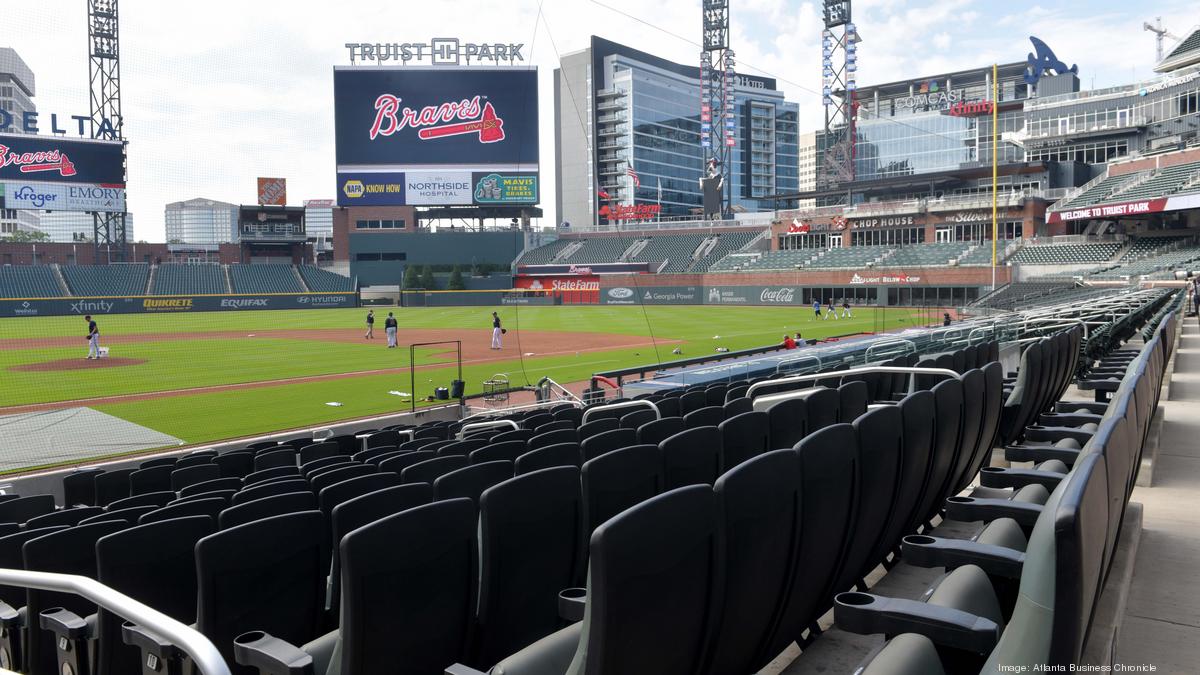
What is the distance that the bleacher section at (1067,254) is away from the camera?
5222cm

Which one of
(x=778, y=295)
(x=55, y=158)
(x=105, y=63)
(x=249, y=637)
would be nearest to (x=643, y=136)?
(x=778, y=295)

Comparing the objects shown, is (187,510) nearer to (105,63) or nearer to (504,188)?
(105,63)

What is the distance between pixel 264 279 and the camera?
71.1m

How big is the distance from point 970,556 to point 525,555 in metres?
1.55

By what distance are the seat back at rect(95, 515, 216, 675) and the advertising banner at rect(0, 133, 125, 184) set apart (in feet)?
248

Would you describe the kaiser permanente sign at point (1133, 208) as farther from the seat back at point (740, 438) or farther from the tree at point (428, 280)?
the tree at point (428, 280)

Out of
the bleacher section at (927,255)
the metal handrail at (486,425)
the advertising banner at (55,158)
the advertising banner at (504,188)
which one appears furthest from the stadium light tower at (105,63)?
the bleacher section at (927,255)

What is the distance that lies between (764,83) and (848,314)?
113 meters

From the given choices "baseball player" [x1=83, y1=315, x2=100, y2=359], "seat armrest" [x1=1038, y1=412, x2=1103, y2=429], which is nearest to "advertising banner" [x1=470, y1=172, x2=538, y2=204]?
"baseball player" [x1=83, y1=315, x2=100, y2=359]

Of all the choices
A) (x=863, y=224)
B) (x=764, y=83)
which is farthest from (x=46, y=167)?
(x=764, y=83)

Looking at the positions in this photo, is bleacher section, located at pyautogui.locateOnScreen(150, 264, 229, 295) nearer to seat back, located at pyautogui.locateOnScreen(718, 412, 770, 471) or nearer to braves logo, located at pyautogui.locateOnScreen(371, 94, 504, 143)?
braves logo, located at pyautogui.locateOnScreen(371, 94, 504, 143)

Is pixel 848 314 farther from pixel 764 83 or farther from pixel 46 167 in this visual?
pixel 764 83

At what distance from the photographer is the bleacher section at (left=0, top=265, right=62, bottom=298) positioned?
5678 cm

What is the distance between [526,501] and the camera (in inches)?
118
